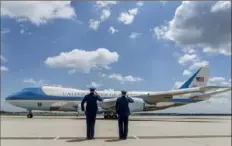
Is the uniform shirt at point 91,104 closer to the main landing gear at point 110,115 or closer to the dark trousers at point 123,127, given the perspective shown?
the dark trousers at point 123,127

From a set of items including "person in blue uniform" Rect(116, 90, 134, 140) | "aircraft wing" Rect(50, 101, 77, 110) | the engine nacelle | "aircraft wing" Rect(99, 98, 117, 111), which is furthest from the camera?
"aircraft wing" Rect(50, 101, 77, 110)

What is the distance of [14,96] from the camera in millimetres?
32719

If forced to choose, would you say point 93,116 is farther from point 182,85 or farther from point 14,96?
point 182,85

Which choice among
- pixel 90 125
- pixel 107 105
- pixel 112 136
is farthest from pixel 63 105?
pixel 90 125

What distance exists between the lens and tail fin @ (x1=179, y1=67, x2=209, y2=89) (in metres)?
39.4

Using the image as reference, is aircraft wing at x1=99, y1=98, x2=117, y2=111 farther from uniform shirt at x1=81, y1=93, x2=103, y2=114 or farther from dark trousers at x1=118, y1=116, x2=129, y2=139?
uniform shirt at x1=81, y1=93, x2=103, y2=114

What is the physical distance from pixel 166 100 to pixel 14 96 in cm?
1602

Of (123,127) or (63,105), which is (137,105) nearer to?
(63,105)

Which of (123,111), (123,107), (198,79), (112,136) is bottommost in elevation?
(112,136)

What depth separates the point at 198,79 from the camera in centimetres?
3956

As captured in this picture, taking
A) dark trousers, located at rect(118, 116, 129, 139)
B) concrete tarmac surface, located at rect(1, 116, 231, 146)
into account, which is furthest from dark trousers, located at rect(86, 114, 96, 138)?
dark trousers, located at rect(118, 116, 129, 139)

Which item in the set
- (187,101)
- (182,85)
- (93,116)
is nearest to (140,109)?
(187,101)

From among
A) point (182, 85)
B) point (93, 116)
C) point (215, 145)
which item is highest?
point (182, 85)

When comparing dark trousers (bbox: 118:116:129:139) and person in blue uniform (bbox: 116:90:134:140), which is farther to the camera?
person in blue uniform (bbox: 116:90:134:140)
